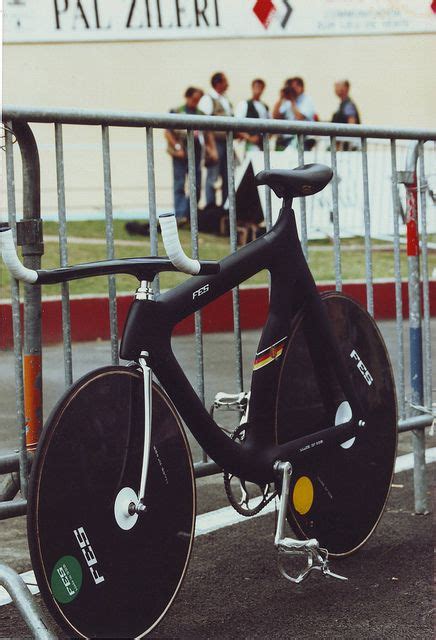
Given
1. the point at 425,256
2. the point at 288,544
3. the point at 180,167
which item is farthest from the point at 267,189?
the point at 180,167

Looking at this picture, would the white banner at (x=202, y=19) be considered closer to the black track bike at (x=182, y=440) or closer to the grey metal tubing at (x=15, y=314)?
the black track bike at (x=182, y=440)

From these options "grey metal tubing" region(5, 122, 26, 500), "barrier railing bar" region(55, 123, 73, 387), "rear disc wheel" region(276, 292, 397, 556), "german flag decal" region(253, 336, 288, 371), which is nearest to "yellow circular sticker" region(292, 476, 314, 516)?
"rear disc wheel" region(276, 292, 397, 556)

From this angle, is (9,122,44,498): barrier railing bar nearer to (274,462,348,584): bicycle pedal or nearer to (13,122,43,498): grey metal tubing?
(13,122,43,498): grey metal tubing

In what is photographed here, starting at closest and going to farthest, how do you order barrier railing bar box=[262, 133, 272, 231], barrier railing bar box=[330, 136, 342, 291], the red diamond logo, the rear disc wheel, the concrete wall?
the rear disc wheel < barrier railing bar box=[262, 133, 272, 231] < barrier railing bar box=[330, 136, 342, 291] < the concrete wall < the red diamond logo

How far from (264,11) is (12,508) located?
56.0ft

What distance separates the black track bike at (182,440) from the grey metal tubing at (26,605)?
154mm

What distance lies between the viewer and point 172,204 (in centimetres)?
1597

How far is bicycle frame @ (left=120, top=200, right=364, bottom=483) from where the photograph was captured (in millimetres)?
3252

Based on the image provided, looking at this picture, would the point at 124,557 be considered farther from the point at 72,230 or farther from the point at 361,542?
the point at 72,230

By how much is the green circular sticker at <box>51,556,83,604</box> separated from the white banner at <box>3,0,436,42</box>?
52.5ft

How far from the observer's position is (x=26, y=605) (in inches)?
128

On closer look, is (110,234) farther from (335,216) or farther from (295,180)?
(335,216)

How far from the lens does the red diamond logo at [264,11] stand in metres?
19.4

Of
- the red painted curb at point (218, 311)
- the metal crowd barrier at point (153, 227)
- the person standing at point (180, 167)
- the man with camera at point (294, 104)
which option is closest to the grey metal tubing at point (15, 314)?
the metal crowd barrier at point (153, 227)
